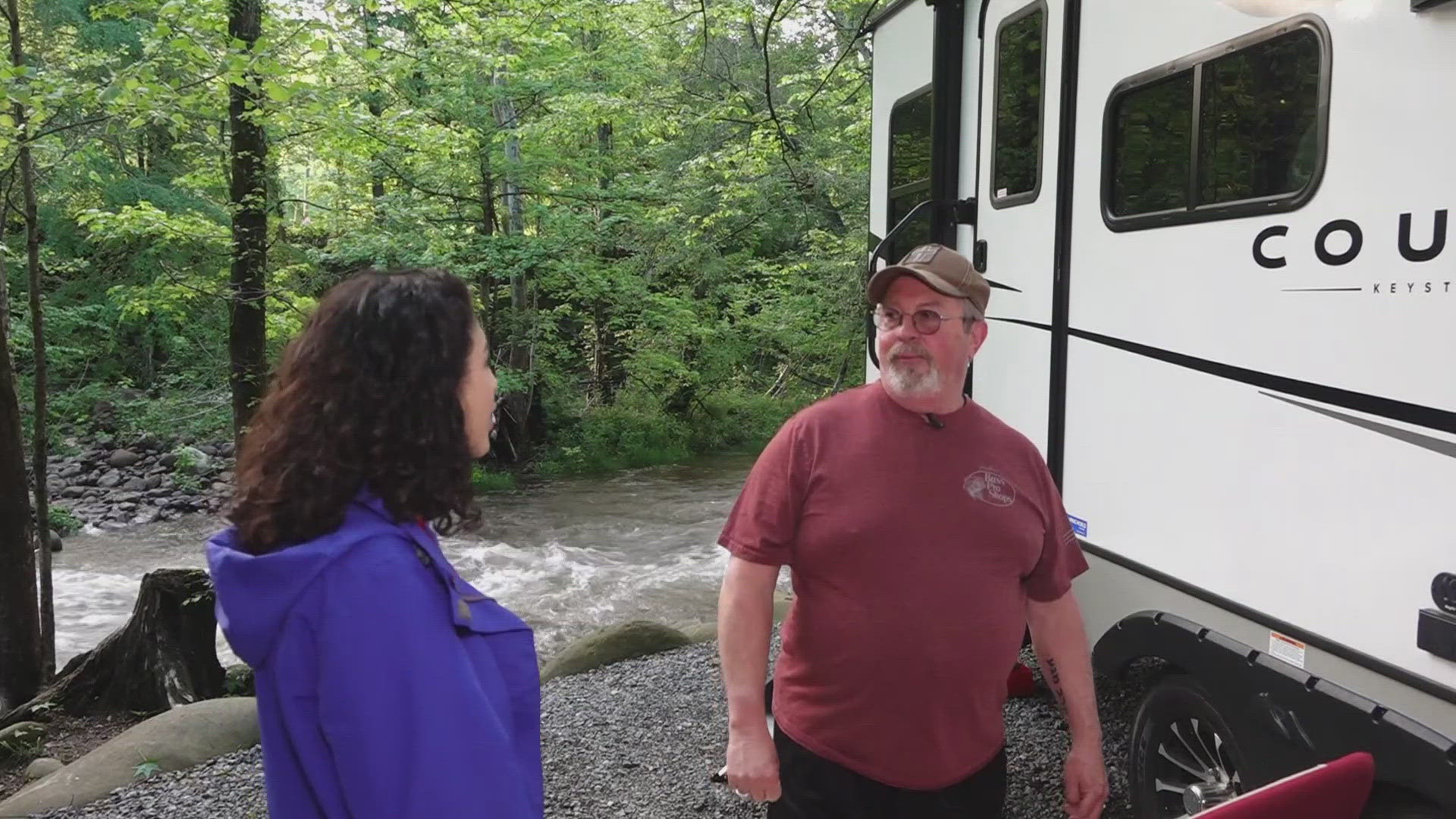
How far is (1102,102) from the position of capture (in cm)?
339

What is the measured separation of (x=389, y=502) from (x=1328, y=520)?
2191 millimetres

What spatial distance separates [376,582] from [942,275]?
4.46ft

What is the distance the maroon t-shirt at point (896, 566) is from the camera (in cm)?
201

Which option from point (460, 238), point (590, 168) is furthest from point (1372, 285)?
point (590, 168)

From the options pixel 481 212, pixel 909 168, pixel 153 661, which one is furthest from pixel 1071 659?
pixel 481 212

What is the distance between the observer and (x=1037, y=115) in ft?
12.4

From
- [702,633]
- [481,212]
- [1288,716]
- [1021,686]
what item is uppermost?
[481,212]

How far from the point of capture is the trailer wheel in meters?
2.90

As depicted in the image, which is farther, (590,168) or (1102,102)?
(590,168)

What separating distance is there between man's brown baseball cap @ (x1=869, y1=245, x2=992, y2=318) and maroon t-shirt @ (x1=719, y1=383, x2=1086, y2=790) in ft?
0.85

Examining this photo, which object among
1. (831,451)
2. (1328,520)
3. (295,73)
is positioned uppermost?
(295,73)

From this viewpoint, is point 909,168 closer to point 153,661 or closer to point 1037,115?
point 1037,115

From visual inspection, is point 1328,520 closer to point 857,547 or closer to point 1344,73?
point 1344,73

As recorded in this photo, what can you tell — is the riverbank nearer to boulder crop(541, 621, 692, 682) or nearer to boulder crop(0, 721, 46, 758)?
boulder crop(0, 721, 46, 758)
